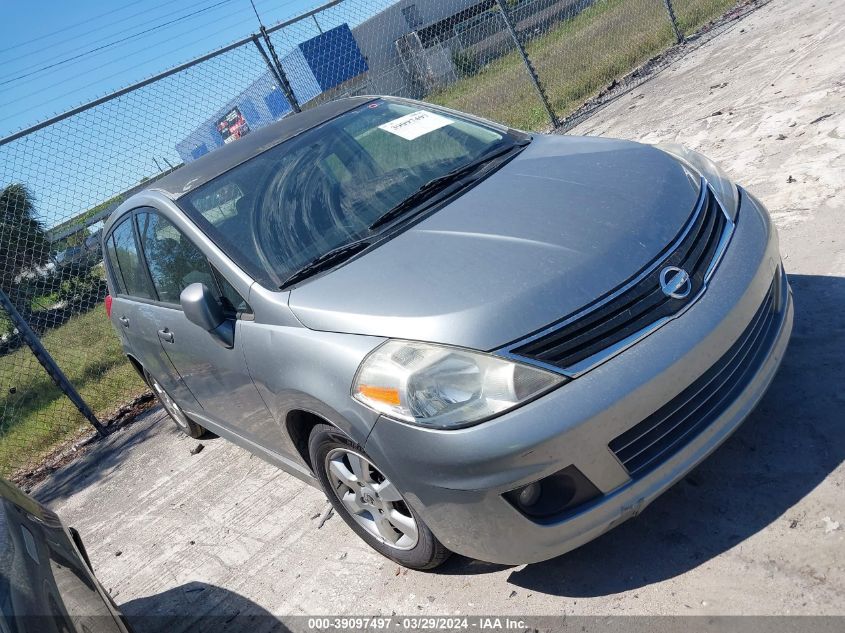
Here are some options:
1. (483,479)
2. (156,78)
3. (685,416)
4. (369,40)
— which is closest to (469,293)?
(483,479)

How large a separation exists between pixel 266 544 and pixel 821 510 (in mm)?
2440

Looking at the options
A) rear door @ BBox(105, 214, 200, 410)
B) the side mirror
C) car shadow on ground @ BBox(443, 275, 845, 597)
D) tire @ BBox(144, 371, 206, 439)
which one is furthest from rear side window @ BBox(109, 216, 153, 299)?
car shadow on ground @ BBox(443, 275, 845, 597)

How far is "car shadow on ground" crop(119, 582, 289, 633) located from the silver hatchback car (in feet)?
1.90

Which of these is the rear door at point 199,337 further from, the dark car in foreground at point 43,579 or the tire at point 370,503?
the dark car in foreground at point 43,579

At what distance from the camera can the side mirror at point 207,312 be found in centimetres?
317

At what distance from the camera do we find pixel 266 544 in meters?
3.63

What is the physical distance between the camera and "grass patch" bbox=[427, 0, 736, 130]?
35.3 ft

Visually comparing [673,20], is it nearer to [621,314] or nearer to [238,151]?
[238,151]

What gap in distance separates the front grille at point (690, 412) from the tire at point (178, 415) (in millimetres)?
3374

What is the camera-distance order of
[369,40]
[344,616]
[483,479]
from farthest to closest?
[369,40]
[344,616]
[483,479]

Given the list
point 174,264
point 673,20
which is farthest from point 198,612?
point 673,20

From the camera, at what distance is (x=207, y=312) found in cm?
317

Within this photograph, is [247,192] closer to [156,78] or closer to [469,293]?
[469,293]

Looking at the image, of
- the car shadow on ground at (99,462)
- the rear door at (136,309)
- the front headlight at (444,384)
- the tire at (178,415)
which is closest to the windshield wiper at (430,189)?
the front headlight at (444,384)
